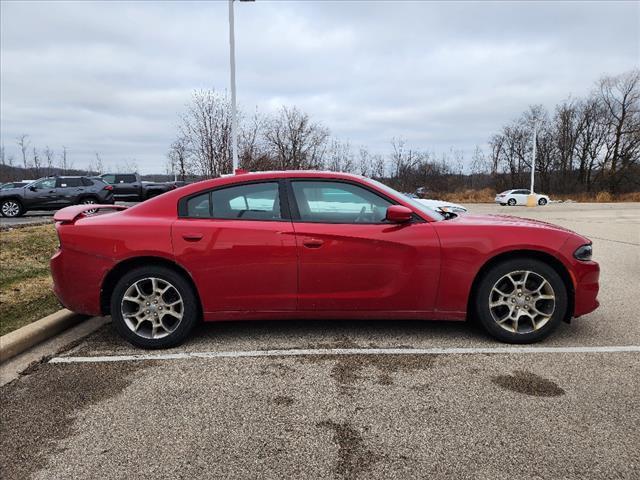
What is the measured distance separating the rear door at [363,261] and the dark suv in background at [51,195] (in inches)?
686

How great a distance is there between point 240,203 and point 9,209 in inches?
706

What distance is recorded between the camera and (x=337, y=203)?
Result: 394 cm

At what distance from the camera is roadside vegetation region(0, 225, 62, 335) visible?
459cm

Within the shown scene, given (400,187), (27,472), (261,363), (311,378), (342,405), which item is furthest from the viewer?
(400,187)

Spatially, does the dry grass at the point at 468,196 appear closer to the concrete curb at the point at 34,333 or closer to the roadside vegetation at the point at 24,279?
the roadside vegetation at the point at 24,279

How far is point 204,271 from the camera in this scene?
3814mm

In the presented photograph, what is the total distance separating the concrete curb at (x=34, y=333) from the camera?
3715 mm

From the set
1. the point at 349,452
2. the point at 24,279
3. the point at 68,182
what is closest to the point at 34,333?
the point at 24,279

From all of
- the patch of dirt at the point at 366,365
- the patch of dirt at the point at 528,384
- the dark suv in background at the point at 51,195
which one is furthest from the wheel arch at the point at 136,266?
the dark suv in background at the point at 51,195

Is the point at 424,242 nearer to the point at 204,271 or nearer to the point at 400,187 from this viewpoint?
the point at 204,271

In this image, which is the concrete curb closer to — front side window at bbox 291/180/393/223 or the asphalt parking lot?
the asphalt parking lot

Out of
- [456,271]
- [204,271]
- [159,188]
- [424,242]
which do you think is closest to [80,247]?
[204,271]

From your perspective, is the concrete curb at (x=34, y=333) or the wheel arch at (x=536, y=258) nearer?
the concrete curb at (x=34, y=333)

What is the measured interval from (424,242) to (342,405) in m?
1.57
